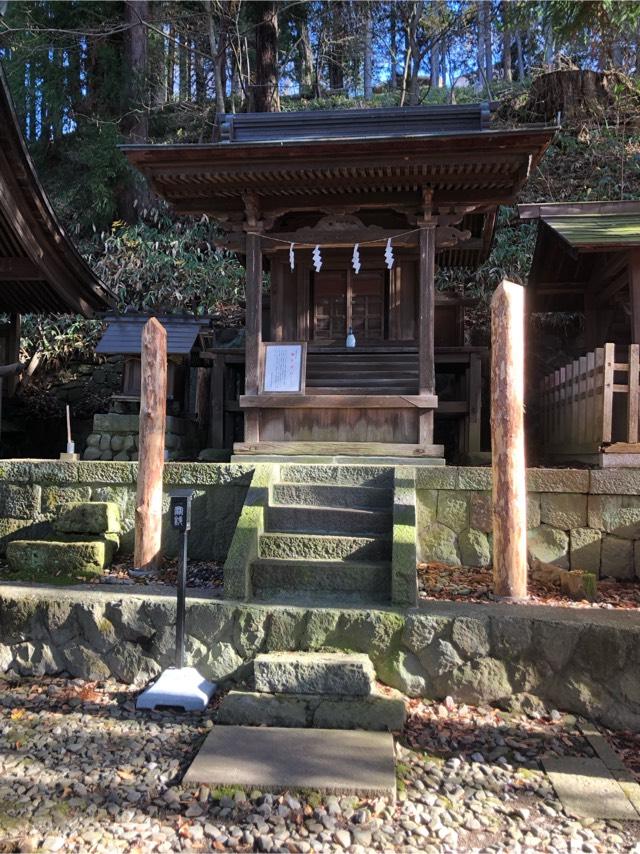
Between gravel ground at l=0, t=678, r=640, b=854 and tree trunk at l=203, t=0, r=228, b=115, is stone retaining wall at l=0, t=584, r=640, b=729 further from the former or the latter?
tree trunk at l=203, t=0, r=228, b=115

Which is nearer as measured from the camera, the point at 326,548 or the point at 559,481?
the point at 326,548

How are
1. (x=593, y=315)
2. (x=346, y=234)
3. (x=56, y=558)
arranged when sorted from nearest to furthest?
(x=56, y=558), (x=346, y=234), (x=593, y=315)

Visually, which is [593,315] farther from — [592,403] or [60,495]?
[60,495]

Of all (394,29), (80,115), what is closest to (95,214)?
(80,115)

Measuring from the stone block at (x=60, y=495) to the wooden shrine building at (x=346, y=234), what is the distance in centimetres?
195

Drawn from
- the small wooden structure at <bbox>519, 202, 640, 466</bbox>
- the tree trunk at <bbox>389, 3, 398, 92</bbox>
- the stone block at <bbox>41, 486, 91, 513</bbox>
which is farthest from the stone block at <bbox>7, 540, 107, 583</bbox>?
the tree trunk at <bbox>389, 3, 398, 92</bbox>

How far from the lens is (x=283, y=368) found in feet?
25.3

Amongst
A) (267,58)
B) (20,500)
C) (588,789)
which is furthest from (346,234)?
(267,58)

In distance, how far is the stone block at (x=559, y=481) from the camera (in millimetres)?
6102

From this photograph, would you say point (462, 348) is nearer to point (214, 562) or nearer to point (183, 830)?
point (214, 562)

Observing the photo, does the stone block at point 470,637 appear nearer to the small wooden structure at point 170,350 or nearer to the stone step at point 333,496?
the stone step at point 333,496

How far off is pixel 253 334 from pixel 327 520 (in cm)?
300

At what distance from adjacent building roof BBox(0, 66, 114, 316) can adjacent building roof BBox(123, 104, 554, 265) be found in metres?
1.66

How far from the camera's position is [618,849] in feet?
9.84
